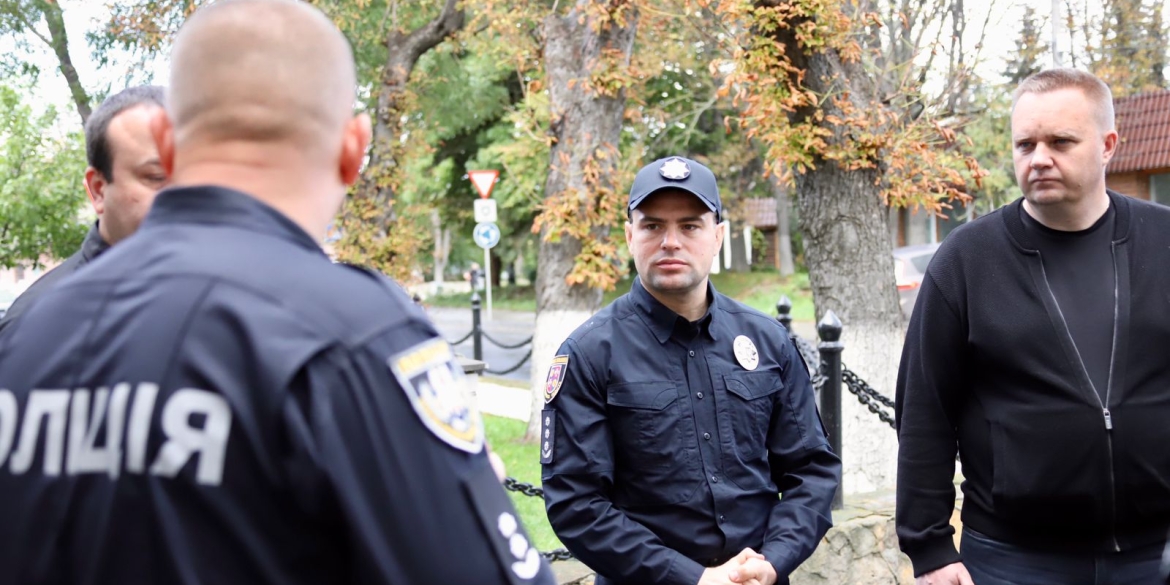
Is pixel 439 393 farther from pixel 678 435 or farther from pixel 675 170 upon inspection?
A: pixel 675 170

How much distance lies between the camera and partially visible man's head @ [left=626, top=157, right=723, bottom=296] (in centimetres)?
307

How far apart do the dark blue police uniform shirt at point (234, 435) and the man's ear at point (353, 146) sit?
18 cm

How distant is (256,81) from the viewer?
1373 mm

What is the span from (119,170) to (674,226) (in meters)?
1.52

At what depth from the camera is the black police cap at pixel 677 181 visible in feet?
10.2

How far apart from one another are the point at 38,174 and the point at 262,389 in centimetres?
1267

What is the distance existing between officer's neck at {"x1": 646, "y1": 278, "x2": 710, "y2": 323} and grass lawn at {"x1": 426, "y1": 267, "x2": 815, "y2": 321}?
73.2 ft

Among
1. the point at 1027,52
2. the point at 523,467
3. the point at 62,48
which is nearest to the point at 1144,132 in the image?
the point at 1027,52

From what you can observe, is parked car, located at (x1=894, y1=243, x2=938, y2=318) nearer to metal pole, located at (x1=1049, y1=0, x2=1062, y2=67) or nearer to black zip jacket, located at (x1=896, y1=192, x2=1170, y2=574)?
metal pole, located at (x1=1049, y1=0, x2=1062, y2=67)

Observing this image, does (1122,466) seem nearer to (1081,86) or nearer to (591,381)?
(1081,86)

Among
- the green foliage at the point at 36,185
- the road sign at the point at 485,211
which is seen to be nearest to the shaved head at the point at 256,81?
the green foliage at the point at 36,185

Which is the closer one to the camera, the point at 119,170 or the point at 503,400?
the point at 119,170

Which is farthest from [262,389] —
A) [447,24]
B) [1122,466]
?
[447,24]

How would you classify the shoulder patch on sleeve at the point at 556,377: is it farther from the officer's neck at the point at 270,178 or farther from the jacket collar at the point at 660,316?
the officer's neck at the point at 270,178
